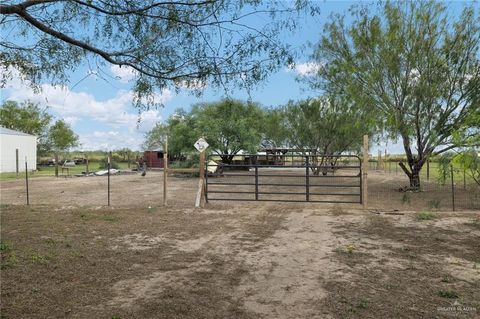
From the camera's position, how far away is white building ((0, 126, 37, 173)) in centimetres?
3424

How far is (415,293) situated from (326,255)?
69.2 inches

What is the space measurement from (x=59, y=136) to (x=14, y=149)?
470 inches

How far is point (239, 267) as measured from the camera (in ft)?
16.8

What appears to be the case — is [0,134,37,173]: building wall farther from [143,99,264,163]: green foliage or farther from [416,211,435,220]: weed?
[416,211,435,220]: weed

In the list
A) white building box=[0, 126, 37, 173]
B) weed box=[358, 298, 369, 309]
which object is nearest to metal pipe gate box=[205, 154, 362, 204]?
weed box=[358, 298, 369, 309]

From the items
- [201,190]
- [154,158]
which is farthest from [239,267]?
[154,158]

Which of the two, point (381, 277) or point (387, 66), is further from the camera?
point (387, 66)

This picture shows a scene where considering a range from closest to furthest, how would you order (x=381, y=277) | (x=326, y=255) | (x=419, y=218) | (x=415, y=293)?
(x=415, y=293), (x=381, y=277), (x=326, y=255), (x=419, y=218)

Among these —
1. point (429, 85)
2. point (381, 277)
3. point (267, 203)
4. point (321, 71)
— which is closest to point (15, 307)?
point (381, 277)

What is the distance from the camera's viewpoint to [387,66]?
1554 centimetres

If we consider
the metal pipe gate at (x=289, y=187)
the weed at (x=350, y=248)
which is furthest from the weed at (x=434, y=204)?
the weed at (x=350, y=248)

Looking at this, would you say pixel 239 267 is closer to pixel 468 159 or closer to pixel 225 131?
pixel 468 159

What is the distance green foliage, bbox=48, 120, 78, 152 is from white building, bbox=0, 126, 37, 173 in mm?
8537

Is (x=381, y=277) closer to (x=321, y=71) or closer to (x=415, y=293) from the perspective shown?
(x=415, y=293)
